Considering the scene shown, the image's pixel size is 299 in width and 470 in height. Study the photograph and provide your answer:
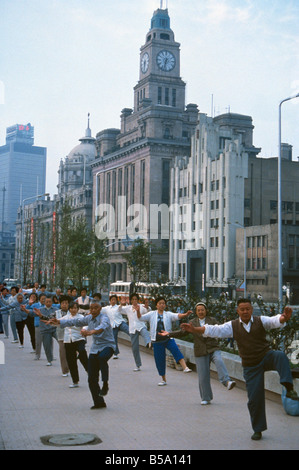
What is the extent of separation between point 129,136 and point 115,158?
4.36m

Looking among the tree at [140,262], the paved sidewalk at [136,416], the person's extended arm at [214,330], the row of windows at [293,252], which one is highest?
the row of windows at [293,252]

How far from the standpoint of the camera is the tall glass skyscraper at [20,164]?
163250 mm

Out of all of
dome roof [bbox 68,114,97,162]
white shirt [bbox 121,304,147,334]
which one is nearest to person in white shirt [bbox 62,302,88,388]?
white shirt [bbox 121,304,147,334]

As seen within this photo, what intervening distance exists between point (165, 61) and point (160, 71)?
2.16 m

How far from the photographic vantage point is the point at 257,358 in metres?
9.00

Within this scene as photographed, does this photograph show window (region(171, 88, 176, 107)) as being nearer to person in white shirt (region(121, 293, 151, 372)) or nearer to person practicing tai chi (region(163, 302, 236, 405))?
person in white shirt (region(121, 293, 151, 372))

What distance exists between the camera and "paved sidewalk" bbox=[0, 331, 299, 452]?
8414 mm

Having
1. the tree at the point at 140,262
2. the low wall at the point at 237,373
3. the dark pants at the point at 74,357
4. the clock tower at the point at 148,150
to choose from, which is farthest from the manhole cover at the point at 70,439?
the clock tower at the point at 148,150

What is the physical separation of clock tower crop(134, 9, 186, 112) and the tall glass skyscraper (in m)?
52.0

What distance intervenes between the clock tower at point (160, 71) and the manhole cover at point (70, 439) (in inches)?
4071

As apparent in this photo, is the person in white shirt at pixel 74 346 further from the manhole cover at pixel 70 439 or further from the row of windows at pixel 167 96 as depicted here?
the row of windows at pixel 167 96

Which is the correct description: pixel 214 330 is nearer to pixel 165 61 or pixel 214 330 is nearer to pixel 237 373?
pixel 237 373
